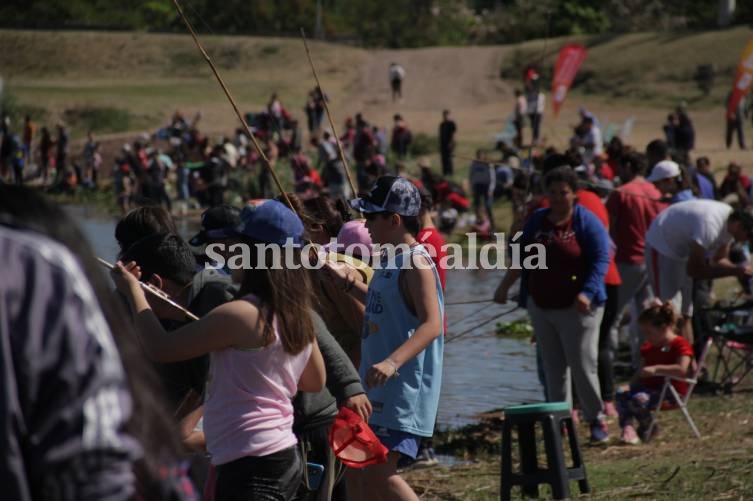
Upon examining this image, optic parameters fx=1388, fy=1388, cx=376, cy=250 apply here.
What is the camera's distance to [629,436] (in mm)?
8867

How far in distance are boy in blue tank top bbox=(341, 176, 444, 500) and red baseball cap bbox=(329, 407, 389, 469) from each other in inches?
12.0

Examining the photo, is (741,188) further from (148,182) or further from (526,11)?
(526,11)

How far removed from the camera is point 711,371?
1159 centimetres

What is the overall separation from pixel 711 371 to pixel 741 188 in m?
9.47

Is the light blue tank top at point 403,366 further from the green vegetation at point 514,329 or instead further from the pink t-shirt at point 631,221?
the green vegetation at point 514,329

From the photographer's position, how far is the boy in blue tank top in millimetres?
5582

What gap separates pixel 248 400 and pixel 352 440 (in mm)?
721

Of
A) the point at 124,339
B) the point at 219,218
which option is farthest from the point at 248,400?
the point at 124,339

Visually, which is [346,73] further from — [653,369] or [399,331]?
[399,331]

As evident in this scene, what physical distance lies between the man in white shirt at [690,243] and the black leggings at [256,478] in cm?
599

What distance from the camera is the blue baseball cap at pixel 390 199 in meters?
5.76

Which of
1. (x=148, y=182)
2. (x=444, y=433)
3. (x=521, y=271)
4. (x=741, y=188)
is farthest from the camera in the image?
(x=148, y=182)

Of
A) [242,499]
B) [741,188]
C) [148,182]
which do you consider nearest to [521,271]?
[242,499]

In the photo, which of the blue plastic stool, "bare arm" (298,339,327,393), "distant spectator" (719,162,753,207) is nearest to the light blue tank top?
"bare arm" (298,339,327,393)
